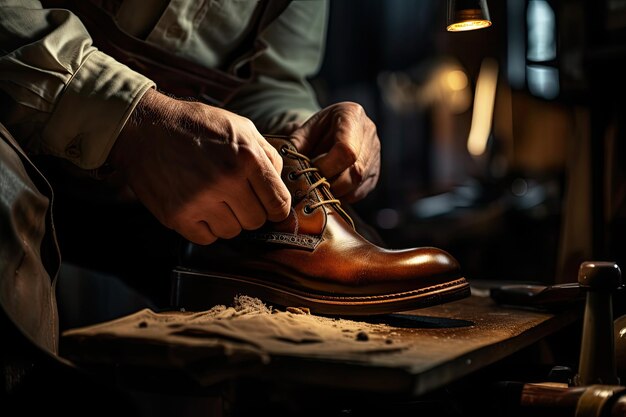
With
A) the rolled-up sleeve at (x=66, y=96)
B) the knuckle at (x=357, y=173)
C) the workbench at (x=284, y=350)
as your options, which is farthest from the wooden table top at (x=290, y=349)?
the knuckle at (x=357, y=173)

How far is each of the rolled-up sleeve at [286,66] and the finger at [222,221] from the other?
2.13 ft

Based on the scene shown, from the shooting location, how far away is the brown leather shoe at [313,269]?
125 centimetres

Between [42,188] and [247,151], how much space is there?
32 cm

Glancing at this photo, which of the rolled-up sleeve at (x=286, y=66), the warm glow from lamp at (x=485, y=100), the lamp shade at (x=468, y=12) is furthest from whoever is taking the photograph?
the warm glow from lamp at (x=485, y=100)

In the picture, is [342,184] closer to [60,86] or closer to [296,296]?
[296,296]

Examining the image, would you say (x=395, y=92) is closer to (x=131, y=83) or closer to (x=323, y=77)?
(x=323, y=77)

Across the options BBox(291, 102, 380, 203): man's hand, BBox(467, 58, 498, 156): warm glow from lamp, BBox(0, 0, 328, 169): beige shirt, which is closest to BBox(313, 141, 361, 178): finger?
BBox(291, 102, 380, 203): man's hand

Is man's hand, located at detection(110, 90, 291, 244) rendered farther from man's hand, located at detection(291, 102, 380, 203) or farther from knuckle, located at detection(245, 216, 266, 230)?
man's hand, located at detection(291, 102, 380, 203)

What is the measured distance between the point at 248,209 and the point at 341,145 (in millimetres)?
295

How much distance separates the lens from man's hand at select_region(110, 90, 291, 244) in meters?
1.20

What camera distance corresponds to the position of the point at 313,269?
4.22ft

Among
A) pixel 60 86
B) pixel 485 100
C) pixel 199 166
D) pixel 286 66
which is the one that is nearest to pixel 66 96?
pixel 60 86

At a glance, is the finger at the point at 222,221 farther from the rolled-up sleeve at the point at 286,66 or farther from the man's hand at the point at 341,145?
the rolled-up sleeve at the point at 286,66

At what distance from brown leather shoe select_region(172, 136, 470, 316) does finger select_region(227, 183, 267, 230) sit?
4 centimetres
